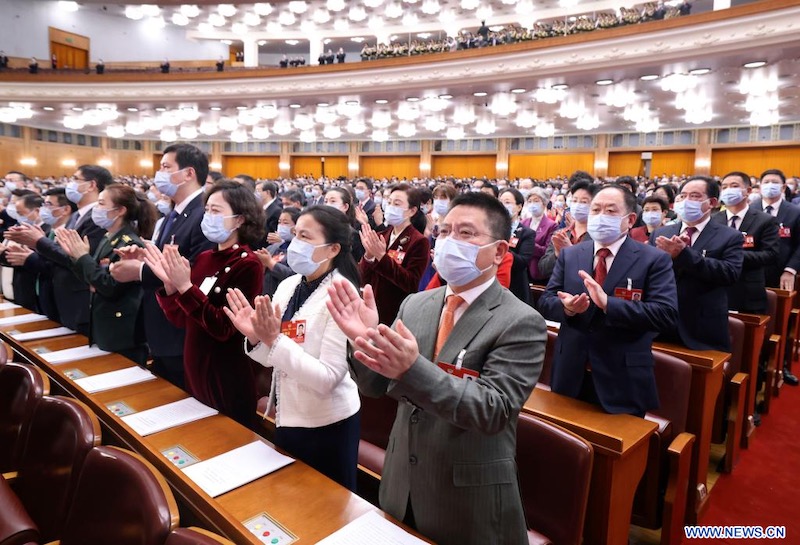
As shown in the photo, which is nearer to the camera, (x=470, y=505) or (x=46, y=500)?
(x=470, y=505)

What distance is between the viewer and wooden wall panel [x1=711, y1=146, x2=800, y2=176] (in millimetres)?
17547

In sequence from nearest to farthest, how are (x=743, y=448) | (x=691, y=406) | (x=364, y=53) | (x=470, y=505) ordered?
(x=470, y=505) → (x=691, y=406) → (x=743, y=448) → (x=364, y=53)

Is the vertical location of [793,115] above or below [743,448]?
above

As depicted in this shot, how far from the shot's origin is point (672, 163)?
19.5 metres

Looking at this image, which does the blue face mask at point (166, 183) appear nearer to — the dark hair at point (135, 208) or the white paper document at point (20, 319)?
the dark hair at point (135, 208)

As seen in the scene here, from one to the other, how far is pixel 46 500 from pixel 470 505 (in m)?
1.44

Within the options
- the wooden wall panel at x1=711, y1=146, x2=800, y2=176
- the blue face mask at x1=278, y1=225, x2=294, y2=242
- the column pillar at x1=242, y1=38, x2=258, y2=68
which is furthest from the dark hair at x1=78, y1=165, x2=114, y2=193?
the column pillar at x1=242, y1=38, x2=258, y2=68

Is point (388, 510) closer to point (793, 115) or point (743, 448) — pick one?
point (743, 448)

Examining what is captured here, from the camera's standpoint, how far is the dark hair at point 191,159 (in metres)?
2.91

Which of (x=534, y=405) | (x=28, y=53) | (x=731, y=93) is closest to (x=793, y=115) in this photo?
(x=731, y=93)

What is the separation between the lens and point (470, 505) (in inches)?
53.7

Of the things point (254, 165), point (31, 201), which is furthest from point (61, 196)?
point (254, 165)

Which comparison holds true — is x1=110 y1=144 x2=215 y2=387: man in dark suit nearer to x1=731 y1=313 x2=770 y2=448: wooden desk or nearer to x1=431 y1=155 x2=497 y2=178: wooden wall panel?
x1=731 y1=313 x2=770 y2=448: wooden desk

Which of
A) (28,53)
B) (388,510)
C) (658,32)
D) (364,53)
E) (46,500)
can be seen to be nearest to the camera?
(388,510)
